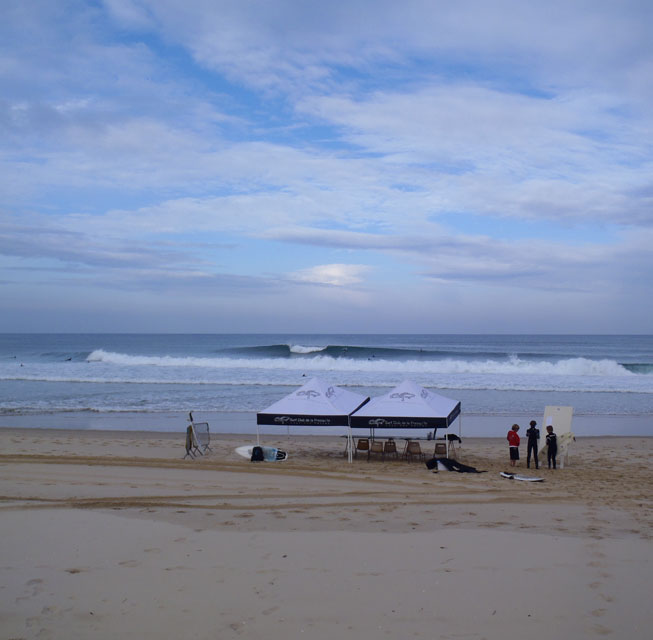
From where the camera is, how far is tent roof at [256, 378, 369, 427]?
12.5 metres

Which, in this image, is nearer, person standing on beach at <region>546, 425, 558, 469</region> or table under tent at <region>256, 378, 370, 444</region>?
table under tent at <region>256, 378, 370, 444</region>

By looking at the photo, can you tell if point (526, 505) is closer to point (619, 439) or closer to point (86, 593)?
point (86, 593)

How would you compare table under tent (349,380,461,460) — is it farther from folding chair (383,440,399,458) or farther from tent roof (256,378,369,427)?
folding chair (383,440,399,458)

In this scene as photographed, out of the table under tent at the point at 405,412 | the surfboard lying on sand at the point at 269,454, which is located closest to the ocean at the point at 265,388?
the surfboard lying on sand at the point at 269,454

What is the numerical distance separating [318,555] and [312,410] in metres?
6.57

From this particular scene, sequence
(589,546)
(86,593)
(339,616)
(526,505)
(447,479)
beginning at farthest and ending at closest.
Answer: (447,479)
(526,505)
(589,546)
(86,593)
(339,616)

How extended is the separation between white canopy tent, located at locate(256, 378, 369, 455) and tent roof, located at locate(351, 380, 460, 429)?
1.25ft

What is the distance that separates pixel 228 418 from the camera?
2056cm

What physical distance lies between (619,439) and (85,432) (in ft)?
49.0

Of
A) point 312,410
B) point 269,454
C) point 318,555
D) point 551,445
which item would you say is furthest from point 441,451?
point 318,555

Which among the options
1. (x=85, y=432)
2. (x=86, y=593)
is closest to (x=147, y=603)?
(x=86, y=593)

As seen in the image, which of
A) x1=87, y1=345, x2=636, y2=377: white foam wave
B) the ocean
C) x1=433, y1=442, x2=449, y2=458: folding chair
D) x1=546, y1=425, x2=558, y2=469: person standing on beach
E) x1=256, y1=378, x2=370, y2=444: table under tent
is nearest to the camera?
x1=256, y1=378, x2=370, y2=444: table under tent

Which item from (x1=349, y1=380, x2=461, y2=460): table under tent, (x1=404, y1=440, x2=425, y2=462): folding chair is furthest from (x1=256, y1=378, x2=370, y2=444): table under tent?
(x1=404, y1=440, x2=425, y2=462): folding chair

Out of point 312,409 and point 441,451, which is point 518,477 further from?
point 312,409
